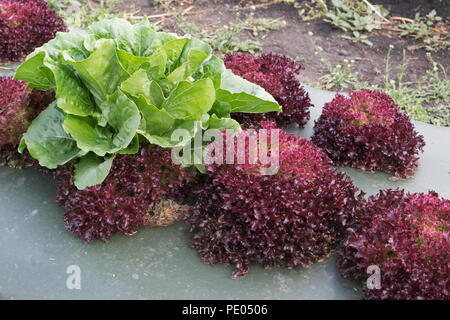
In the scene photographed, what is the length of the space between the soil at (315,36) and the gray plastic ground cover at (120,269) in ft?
10.3

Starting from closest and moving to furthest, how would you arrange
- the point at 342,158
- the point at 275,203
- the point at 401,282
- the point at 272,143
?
the point at 401,282, the point at 275,203, the point at 272,143, the point at 342,158

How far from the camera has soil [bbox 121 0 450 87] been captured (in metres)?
6.21

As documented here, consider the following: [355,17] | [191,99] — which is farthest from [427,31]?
[191,99]

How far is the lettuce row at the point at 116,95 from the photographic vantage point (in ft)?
10.1

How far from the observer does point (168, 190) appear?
3.33 meters

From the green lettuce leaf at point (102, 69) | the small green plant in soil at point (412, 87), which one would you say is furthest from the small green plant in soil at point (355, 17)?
the green lettuce leaf at point (102, 69)

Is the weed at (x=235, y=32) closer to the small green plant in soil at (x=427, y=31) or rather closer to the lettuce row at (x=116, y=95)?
the small green plant in soil at (x=427, y=31)

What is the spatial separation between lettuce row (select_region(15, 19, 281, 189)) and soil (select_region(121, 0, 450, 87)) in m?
2.64

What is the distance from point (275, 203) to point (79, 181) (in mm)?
1164

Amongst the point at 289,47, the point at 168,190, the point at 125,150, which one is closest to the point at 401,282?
the point at 168,190

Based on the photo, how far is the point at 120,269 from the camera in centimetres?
306

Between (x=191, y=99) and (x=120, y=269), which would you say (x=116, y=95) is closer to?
(x=191, y=99)

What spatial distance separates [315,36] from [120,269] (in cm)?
468
